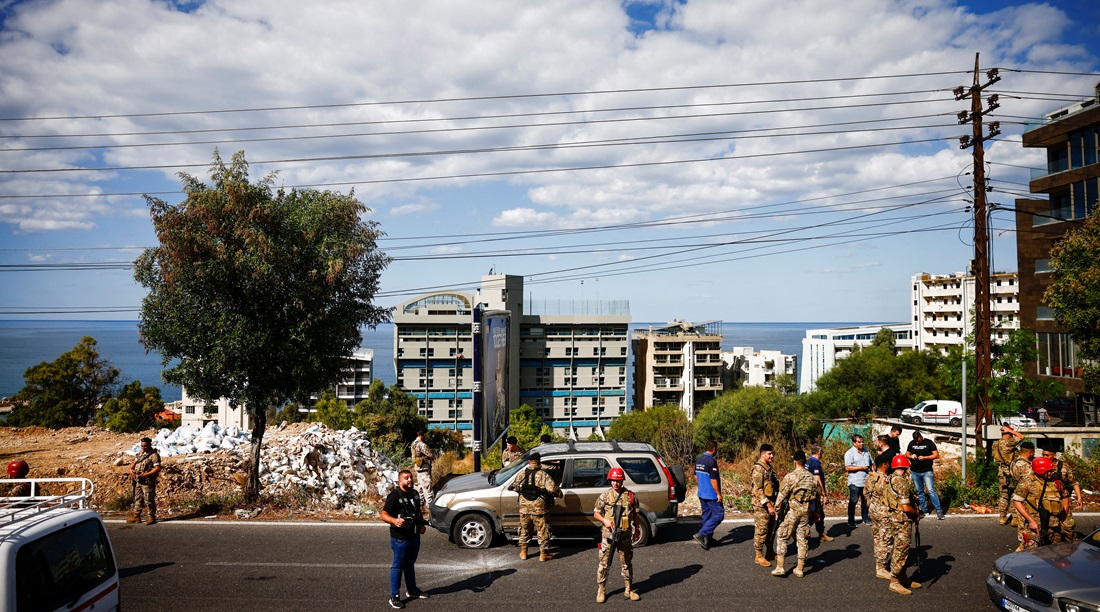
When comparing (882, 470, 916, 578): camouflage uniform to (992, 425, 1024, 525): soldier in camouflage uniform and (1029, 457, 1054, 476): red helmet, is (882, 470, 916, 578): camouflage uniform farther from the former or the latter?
(992, 425, 1024, 525): soldier in camouflage uniform

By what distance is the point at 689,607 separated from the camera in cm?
777

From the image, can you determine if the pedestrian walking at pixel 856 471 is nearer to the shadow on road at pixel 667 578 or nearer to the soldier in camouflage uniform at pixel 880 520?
the soldier in camouflage uniform at pixel 880 520

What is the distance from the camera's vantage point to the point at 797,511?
8.61m

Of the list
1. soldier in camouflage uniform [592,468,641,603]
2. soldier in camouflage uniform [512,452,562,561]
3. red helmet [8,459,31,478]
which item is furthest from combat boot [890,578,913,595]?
red helmet [8,459,31,478]

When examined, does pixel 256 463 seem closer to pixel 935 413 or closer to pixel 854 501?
pixel 854 501

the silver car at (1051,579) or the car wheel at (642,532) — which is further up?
the silver car at (1051,579)

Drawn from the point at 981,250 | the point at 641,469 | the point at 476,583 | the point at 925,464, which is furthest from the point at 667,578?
the point at 981,250

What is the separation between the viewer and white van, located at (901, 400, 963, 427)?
44.7 meters

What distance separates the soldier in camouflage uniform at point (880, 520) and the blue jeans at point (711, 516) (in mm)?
2198

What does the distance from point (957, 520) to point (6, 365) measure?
25589 cm

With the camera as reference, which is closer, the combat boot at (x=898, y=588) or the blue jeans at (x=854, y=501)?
the combat boot at (x=898, y=588)

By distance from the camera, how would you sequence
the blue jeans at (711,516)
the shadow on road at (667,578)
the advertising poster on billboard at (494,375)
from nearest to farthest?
the shadow on road at (667,578)
the blue jeans at (711,516)
the advertising poster on billboard at (494,375)

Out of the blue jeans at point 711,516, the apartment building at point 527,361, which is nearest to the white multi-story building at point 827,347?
the apartment building at point 527,361

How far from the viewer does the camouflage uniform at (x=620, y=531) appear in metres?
7.86
